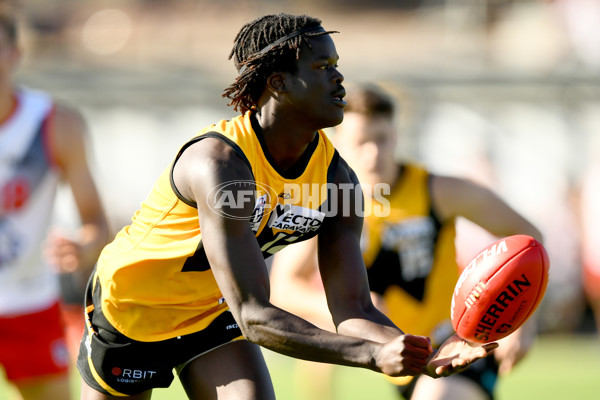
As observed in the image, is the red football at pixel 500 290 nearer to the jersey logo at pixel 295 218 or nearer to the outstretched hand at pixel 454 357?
the outstretched hand at pixel 454 357

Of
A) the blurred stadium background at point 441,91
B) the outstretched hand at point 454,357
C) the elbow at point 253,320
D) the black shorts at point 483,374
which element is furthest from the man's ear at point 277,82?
the blurred stadium background at point 441,91

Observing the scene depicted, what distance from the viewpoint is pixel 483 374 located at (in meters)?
5.16

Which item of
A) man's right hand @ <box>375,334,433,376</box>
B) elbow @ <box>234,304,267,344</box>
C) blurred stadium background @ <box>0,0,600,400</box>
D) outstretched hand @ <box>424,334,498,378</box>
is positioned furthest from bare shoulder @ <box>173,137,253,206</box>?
blurred stadium background @ <box>0,0,600,400</box>

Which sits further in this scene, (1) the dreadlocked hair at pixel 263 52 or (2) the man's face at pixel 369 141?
(2) the man's face at pixel 369 141

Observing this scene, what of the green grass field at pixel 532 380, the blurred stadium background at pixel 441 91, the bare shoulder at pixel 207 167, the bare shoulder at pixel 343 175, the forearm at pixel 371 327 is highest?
the bare shoulder at pixel 207 167

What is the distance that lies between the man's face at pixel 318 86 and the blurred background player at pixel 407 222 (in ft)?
5.78

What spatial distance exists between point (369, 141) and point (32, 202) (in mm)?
1984

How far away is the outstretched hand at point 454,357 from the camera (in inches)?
131

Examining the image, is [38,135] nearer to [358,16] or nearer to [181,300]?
[181,300]

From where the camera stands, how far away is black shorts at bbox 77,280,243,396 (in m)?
4.07

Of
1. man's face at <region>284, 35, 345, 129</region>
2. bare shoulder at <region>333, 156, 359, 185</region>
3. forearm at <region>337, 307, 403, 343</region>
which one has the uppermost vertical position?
man's face at <region>284, 35, 345, 129</region>

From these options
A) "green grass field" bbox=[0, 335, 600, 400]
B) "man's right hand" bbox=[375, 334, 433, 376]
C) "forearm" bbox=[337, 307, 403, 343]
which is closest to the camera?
"man's right hand" bbox=[375, 334, 433, 376]

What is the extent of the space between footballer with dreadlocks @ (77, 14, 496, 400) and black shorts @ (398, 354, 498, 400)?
1.38m

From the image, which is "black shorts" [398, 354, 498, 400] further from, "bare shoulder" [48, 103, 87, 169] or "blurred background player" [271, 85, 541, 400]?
"bare shoulder" [48, 103, 87, 169]
